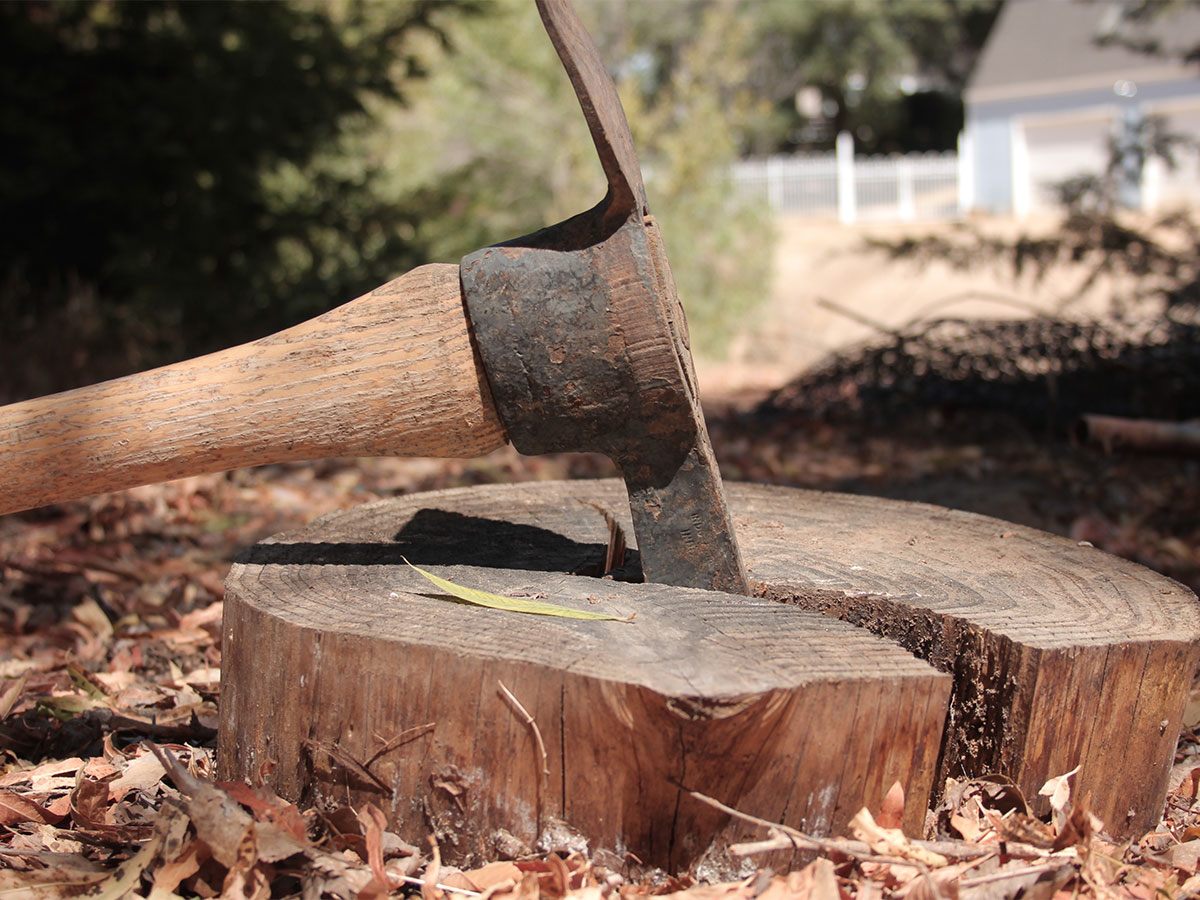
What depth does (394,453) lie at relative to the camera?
6.32 ft

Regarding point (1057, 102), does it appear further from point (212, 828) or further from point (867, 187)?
point (212, 828)

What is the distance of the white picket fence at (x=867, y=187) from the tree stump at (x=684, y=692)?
21355 mm

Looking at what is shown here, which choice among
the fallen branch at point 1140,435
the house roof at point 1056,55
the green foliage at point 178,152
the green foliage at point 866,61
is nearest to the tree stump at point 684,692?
the fallen branch at point 1140,435

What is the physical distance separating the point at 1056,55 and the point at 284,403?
26.0 metres

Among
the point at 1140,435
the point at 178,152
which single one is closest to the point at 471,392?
the point at 1140,435

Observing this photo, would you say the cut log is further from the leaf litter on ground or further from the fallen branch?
the fallen branch

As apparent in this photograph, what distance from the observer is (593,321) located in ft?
5.78

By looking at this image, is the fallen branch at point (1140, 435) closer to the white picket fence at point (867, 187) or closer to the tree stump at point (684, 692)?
the tree stump at point (684, 692)

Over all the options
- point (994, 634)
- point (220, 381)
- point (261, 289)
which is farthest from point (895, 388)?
point (220, 381)

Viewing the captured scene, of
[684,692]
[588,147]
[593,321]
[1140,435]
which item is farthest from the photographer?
[588,147]

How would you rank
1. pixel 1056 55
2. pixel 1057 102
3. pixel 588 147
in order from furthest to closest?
pixel 1056 55, pixel 1057 102, pixel 588 147

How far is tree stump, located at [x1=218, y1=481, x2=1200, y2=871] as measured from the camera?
1570 mm

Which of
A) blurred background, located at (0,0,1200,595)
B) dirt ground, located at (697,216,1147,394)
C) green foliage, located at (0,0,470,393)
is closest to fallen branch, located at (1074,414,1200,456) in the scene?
blurred background, located at (0,0,1200,595)

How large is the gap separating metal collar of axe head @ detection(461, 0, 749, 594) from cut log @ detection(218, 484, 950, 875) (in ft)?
1.01
